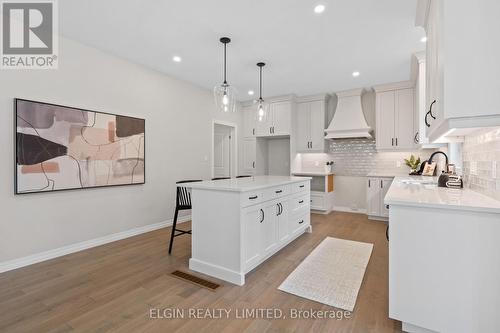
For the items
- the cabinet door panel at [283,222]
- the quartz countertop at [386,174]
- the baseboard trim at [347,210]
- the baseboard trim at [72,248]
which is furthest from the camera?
the baseboard trim at [347,210]

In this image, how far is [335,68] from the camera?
13.2 feet

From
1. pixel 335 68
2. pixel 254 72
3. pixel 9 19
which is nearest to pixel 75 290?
pixel 9 19

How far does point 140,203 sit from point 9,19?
273 cm

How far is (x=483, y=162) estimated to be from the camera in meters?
1.94

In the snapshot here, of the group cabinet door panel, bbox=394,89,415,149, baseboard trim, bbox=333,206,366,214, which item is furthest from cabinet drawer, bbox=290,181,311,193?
cabinet door panel, bbox=394,89,415,149

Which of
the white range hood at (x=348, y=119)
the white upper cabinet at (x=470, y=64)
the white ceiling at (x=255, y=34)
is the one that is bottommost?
the white upper cabinet at (x=470, y=64)

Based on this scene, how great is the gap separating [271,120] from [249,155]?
3.54ft

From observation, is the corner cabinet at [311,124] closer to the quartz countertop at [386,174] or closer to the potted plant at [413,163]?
the quartz countertop at [386,174]

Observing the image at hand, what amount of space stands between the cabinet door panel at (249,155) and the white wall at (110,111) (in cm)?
134

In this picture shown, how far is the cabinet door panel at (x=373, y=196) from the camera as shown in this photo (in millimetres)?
4733

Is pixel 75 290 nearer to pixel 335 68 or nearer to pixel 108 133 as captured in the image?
pixel 108 133

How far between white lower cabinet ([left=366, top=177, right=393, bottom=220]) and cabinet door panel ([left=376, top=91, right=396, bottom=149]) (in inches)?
29.7

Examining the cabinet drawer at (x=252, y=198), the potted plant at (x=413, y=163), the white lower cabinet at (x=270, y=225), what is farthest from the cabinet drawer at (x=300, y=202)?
the potted plant at (x=413, y=163)

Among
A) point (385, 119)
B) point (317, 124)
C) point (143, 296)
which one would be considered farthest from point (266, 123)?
point (143, 296)
